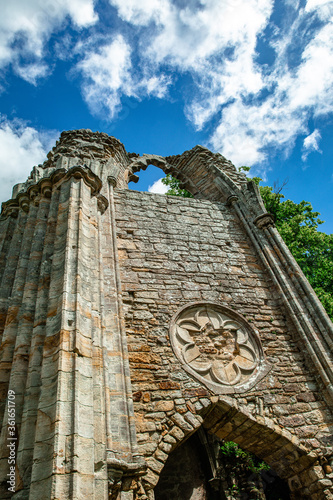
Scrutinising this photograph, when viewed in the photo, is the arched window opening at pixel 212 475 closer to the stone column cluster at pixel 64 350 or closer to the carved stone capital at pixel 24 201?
the stone column cluster at pixel 64 350

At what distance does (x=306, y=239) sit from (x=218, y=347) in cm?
743

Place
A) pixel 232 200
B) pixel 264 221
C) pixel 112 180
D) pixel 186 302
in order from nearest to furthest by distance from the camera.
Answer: pixel 186 302 < pixel 112 180 < pixel 264 221 < pixel 232 200

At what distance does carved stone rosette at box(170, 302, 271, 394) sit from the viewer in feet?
16.2

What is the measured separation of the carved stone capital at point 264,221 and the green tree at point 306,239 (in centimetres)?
323

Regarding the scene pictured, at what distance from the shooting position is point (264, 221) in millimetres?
7445

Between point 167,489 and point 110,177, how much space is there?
267 inches

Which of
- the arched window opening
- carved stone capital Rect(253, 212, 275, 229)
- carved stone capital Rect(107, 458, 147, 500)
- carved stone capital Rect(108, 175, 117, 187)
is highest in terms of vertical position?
carved stone capital Rect(108, 175, 117, 187)

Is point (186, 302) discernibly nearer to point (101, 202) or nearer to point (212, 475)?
point (101, 202)

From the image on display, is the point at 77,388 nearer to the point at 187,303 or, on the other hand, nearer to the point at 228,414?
the point at 228,414

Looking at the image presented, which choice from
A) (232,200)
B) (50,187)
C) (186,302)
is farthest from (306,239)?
(50,187)

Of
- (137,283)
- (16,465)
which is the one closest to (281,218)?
(137,283)

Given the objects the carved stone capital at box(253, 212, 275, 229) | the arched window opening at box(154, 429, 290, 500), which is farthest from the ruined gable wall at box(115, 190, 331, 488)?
the arched window opening at box(154, 429, 290, 500)

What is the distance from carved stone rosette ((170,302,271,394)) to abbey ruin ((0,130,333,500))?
2 cm

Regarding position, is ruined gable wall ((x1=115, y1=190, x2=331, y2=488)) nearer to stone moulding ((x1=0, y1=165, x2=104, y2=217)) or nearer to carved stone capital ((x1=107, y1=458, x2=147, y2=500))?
carved stone capital ((x1=107, y1=458, x2=147, y2=500))
